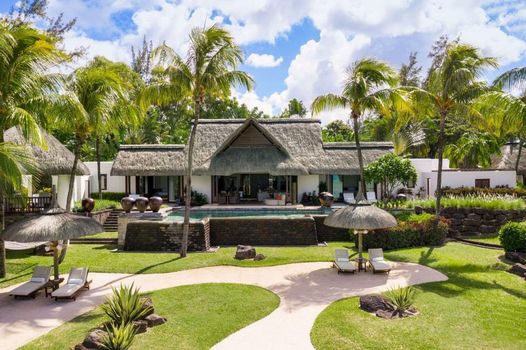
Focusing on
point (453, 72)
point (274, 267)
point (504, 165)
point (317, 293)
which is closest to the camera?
point (317, 293)

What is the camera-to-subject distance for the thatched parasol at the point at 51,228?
1030 centimetres

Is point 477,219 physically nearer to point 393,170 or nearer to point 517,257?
point 393,170

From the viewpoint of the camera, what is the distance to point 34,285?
35.0ft

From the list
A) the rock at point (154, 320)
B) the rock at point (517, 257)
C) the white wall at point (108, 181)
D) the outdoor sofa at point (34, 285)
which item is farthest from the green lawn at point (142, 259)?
the white wall at point (108, 181)

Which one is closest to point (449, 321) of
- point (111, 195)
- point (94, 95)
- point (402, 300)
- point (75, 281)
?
point (402, 300)

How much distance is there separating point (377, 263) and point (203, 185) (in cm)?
1573

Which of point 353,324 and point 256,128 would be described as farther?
point 256,128

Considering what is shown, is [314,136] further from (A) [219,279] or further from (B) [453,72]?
(A) [219,279]

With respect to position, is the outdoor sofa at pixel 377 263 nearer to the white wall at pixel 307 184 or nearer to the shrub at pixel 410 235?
the shrub at pixel 410 235

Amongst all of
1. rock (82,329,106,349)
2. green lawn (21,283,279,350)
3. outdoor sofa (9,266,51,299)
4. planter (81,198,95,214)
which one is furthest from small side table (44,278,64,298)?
planter (81,198,95,214)

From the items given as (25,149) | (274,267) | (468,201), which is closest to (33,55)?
(25,149)

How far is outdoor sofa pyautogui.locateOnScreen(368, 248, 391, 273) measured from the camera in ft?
40.2

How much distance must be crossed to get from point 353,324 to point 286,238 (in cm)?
927

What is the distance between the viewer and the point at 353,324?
27.5 ft
